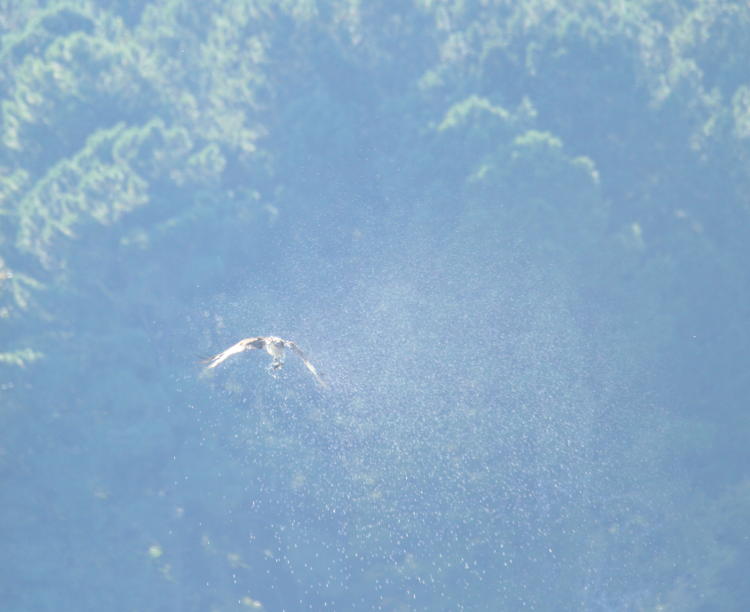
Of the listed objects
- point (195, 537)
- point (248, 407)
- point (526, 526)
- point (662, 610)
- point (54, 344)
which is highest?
point (54, 344)

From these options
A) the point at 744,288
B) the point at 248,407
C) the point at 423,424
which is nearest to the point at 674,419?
the point at 744,288

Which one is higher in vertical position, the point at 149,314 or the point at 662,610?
the point at 149,314

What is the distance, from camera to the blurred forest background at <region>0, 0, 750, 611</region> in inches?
696

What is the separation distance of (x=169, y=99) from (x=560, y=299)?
29.8ft

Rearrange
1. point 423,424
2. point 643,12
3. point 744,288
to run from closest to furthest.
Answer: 1. point 423,424
2. point 744,288
3. point 643,12

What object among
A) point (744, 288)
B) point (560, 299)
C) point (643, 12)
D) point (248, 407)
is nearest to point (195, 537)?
point (248, 407)

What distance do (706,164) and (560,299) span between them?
12.6 feet

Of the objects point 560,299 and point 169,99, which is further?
point 169,99

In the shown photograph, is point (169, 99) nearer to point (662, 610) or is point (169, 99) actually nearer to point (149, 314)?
point (149, 314)

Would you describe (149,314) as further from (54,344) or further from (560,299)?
(560,299)

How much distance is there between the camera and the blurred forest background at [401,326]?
17688 millimetres

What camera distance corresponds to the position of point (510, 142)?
19.0 meters

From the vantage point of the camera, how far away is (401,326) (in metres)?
18.6

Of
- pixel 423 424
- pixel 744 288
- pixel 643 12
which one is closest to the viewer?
pixel 423 424
